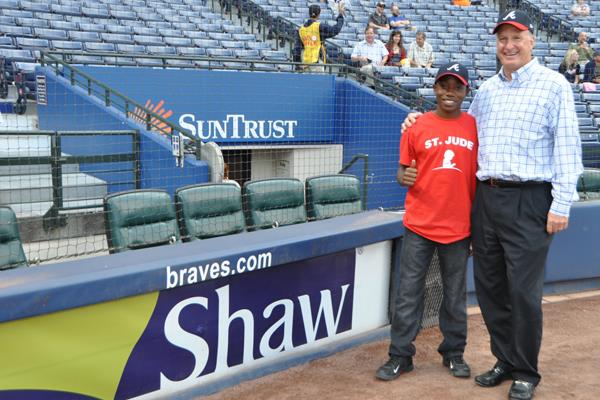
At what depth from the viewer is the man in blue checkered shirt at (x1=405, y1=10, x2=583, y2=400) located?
10.1 feet

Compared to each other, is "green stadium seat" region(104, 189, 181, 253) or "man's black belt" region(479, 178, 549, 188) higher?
"man's black belt" region(479, 178, 549, 188)

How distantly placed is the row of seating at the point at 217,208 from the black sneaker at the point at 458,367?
1998mm

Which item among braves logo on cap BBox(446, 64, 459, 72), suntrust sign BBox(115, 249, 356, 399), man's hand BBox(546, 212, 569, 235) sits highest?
braves logo on cap BBox(446, 64, 459, 72)

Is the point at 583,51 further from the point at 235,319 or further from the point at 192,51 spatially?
the point at 235,319

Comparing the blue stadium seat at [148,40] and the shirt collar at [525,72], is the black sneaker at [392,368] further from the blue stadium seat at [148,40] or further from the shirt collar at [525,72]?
the blue stadium seat at [148,40]

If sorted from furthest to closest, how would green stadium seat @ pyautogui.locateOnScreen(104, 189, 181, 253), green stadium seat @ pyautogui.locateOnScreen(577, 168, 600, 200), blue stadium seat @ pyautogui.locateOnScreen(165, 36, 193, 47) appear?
blue stadium seat @ pyautogui.locateOnScreen(165, 36, 193, 47), green stadium seat @ pyautogui.locateOnScreen(577, 168, 600, 200), green stadium seat @ pyautogui.locateOnScreen(104, 189, 181, 253)

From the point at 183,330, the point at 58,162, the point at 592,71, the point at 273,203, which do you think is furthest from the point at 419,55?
the point at 183,330

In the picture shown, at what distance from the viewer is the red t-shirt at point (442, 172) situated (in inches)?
132

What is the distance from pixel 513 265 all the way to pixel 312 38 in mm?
8851

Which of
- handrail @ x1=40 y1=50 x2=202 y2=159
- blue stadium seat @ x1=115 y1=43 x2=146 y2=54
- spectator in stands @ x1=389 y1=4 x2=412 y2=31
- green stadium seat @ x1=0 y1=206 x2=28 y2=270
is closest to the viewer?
green stadium seat @ x1=0 y1=206 x2=28 y2=270

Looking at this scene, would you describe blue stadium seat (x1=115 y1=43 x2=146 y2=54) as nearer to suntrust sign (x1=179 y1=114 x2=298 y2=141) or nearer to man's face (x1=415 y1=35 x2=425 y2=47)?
suntrust sign (x1=179 y1=114 x2=298 y2=141)

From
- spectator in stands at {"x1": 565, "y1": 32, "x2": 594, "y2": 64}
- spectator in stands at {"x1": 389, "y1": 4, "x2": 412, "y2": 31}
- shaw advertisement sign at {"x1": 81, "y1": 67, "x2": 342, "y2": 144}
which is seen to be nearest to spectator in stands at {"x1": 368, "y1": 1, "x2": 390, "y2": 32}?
spectator in stands at {"x1": 389, "y1": 4, "x2": 412, "y2": 31}

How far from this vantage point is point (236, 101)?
10578 millimetres

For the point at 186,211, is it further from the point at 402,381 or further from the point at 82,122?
the point at 82,122
